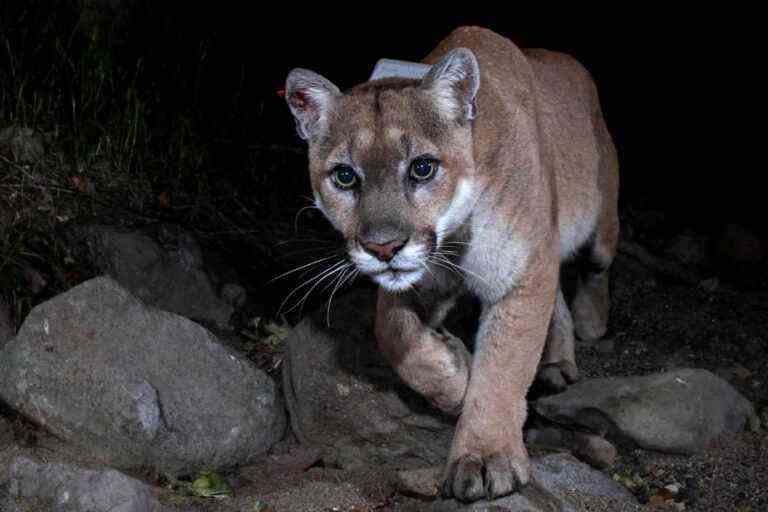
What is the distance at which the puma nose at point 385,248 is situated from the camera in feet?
9.81

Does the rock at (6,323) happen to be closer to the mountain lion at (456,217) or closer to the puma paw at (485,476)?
the mountain lion at (456,217)

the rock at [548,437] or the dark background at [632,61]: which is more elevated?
the dark background at [632,61]

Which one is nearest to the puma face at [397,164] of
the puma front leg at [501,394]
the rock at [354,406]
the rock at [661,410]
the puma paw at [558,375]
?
the puma front leg at [501,394]

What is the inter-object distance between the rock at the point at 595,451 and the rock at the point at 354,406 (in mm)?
450

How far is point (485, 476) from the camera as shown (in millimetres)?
3211

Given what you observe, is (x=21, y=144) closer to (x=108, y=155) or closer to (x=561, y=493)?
(x=108, y=155)

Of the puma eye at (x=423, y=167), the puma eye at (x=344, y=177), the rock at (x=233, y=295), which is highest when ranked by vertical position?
the puma eye at (x=423, y=167)

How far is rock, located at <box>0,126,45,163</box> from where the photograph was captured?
4.81 metres

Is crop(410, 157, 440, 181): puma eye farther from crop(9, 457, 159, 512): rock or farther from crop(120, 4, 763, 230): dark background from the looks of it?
crop(120, 4, 763, 230): dark background

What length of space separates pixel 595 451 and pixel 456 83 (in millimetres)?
1364

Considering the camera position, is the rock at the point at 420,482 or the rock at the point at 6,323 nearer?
the rock at the point at 420,482

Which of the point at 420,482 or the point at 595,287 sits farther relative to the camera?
the point at 595,287

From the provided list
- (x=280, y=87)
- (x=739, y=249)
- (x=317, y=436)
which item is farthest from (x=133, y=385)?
(x=739, y=249)

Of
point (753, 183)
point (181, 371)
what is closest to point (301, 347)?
point (181, 371)
